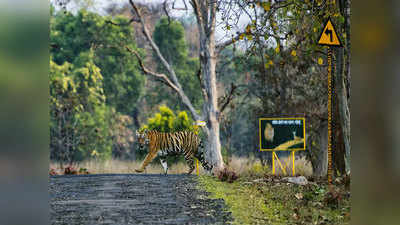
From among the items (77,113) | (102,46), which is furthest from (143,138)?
(102,46)

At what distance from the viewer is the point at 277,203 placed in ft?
27.0

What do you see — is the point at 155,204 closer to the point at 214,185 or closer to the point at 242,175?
the point at 214,185

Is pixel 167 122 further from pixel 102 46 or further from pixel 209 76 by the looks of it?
pixel 102 46

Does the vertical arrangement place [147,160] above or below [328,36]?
below

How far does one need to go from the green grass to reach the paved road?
0.28 metres

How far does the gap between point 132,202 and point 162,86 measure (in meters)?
13.2

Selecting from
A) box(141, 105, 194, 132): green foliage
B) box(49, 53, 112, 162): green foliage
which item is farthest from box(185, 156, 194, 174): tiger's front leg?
box(49, 53, 112, 162): green foliage

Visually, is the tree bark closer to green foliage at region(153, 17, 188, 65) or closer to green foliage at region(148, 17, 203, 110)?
green foliage at region(148, 17, 203, 110)

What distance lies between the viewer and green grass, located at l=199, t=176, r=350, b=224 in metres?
7.25

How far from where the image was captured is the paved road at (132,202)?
7371mm

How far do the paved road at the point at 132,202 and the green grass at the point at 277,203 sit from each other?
280 millimetres
